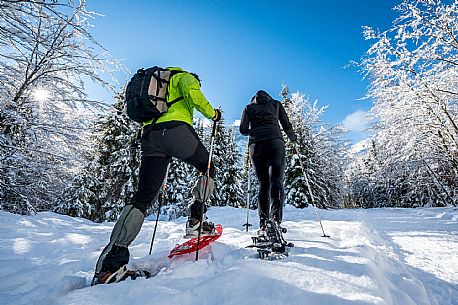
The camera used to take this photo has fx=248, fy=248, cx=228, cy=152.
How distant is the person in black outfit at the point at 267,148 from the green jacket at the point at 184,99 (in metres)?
1.19

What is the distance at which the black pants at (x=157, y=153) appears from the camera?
2.28m

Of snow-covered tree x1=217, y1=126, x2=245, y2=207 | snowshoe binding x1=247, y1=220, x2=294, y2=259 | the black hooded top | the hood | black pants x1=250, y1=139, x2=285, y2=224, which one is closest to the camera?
snowshoe binding x1=247, y1=220, x2=294, y2=259

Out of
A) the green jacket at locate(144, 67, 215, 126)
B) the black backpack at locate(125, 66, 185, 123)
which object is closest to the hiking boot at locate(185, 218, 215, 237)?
the green jacket at locate(144, 67, 215, 126)

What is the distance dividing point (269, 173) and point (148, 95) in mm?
1848

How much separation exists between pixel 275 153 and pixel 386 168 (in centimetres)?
1063

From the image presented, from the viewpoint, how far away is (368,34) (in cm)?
845

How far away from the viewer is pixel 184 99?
252 centimetres

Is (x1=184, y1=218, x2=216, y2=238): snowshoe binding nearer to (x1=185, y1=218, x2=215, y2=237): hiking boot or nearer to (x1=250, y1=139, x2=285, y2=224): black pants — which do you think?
(x1=185, y1=218, x2=215, y2=237): hiking boot

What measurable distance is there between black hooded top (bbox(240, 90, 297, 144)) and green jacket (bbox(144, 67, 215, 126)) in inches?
46.5

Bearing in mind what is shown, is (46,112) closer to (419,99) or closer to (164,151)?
(164,151)

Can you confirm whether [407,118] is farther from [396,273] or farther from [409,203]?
[409,203]

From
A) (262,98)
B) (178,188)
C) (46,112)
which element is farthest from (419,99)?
(178,188)

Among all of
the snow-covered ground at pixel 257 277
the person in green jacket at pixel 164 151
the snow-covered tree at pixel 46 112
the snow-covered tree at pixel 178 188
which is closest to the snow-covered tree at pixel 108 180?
the snow-covered tree at pixel 178 188

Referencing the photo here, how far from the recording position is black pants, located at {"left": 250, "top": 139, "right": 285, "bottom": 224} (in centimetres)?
308
